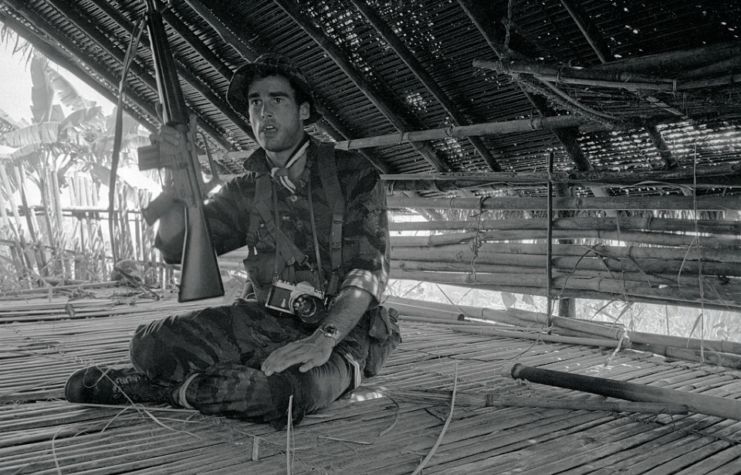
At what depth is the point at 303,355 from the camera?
5.65 feet

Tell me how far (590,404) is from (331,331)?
937 millimetres

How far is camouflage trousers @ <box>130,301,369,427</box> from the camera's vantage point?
5.37 ft

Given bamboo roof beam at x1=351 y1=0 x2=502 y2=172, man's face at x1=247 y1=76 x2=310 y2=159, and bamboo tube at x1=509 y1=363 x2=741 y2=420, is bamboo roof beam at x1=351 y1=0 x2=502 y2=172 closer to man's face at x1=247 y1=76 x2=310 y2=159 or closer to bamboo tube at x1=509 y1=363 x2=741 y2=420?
man's face at x1=247 y1=76 x2=310 y2=159

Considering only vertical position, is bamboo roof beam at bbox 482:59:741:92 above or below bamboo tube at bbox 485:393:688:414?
above

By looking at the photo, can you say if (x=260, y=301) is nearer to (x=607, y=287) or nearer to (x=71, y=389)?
(x=71, y=389)

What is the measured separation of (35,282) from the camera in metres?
5.72

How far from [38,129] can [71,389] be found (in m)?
14.5

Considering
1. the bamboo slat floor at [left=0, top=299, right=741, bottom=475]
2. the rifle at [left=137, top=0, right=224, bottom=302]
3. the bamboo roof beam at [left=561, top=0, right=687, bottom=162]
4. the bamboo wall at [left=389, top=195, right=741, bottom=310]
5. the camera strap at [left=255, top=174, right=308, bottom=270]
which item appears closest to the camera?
the bamboo slat floor at [left=0, top=299, right=741, bottom=475]

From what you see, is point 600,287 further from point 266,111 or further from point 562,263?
point 266,111

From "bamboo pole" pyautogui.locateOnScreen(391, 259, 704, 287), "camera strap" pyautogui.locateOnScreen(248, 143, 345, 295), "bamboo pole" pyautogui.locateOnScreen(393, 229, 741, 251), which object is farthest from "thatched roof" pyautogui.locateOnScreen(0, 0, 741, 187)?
"camera strap" pyautogui.locateOnScreen(248, 143, 345, 295)

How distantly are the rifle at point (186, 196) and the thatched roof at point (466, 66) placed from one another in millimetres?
1602

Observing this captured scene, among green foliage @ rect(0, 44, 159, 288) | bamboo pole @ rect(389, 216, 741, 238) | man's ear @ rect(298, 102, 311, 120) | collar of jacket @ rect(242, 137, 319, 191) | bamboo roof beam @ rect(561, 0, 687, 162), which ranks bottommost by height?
bamboo pole @ rect(389, 216, 741, 238)

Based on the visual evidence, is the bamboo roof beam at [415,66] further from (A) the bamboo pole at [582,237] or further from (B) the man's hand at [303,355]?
(B) the man's hand at [303,355]

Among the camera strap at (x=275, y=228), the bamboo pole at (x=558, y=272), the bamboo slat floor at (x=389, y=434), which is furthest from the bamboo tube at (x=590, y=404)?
the bamboo pole at (x=558, y=272)
